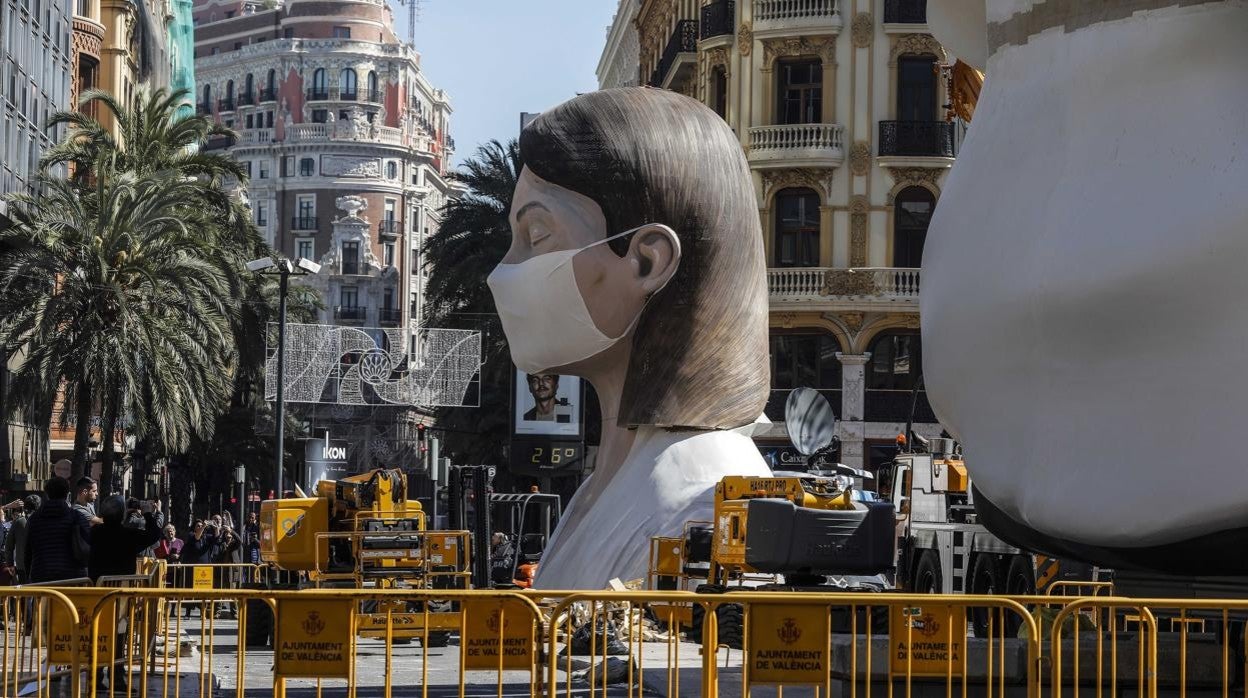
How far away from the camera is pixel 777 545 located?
15.4 m

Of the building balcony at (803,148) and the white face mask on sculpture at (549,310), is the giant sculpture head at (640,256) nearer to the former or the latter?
the white face mask on sculpture at (549,310)

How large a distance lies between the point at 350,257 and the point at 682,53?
235 ft

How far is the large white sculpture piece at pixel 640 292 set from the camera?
17.6 meters

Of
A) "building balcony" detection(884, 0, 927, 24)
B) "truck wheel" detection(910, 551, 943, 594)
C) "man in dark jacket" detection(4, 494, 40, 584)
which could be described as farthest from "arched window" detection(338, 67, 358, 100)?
"truck wheel" detection(910, 551, 943, 594)

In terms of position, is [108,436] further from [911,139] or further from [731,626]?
[731,626]

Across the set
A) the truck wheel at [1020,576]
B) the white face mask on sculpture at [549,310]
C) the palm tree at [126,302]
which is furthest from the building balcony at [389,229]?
the white face mask on sculpture at [549,310]

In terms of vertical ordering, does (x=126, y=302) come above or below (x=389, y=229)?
below

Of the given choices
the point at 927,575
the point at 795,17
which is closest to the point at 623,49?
the point at 795,17

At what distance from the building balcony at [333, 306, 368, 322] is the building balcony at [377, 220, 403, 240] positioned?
5062 mm

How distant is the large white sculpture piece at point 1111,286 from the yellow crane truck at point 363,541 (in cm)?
986

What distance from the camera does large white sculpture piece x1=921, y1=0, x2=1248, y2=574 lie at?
918cm

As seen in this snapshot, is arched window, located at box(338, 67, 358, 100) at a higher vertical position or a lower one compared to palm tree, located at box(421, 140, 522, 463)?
higher

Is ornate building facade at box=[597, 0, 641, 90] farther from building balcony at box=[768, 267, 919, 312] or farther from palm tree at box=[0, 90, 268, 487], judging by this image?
palm tree at box=[0, 90, 268, 487]

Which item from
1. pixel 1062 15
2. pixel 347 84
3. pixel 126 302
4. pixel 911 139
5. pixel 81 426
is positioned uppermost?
pixel 347 84
